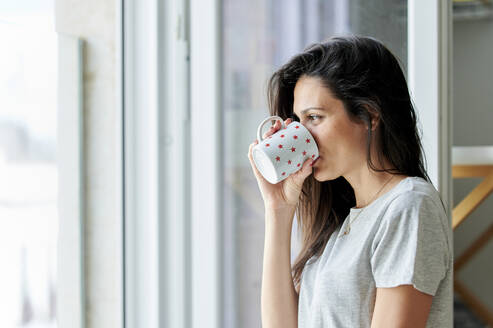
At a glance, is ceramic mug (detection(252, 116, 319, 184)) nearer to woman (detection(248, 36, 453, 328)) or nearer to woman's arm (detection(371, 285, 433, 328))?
woman (detection(248, 36, 453, 328))

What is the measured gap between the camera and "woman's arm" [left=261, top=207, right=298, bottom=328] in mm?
999

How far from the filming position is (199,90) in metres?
1.30

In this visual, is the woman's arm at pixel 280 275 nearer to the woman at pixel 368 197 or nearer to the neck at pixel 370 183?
the woman at pixel 368 197

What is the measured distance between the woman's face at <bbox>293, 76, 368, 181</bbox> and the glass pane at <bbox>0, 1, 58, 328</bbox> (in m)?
0.73

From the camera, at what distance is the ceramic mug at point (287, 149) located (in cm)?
86

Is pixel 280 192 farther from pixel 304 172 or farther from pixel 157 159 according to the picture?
pixel 157 159

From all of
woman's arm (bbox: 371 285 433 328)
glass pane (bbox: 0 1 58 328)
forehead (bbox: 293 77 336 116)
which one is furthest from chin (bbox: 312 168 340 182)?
glass pane (bbox: 0 1 58 328)

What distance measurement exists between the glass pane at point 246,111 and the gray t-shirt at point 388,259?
0.46 meters

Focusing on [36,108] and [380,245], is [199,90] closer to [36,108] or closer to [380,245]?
[36,108]

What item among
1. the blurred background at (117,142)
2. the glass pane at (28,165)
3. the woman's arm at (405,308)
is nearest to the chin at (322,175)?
the woman's arm at (405,308)

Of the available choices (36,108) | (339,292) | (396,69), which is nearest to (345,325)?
(339,292)

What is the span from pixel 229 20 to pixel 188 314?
2.50 ft

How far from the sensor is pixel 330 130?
842mm

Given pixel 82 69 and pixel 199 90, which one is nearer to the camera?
pixel 199 90
